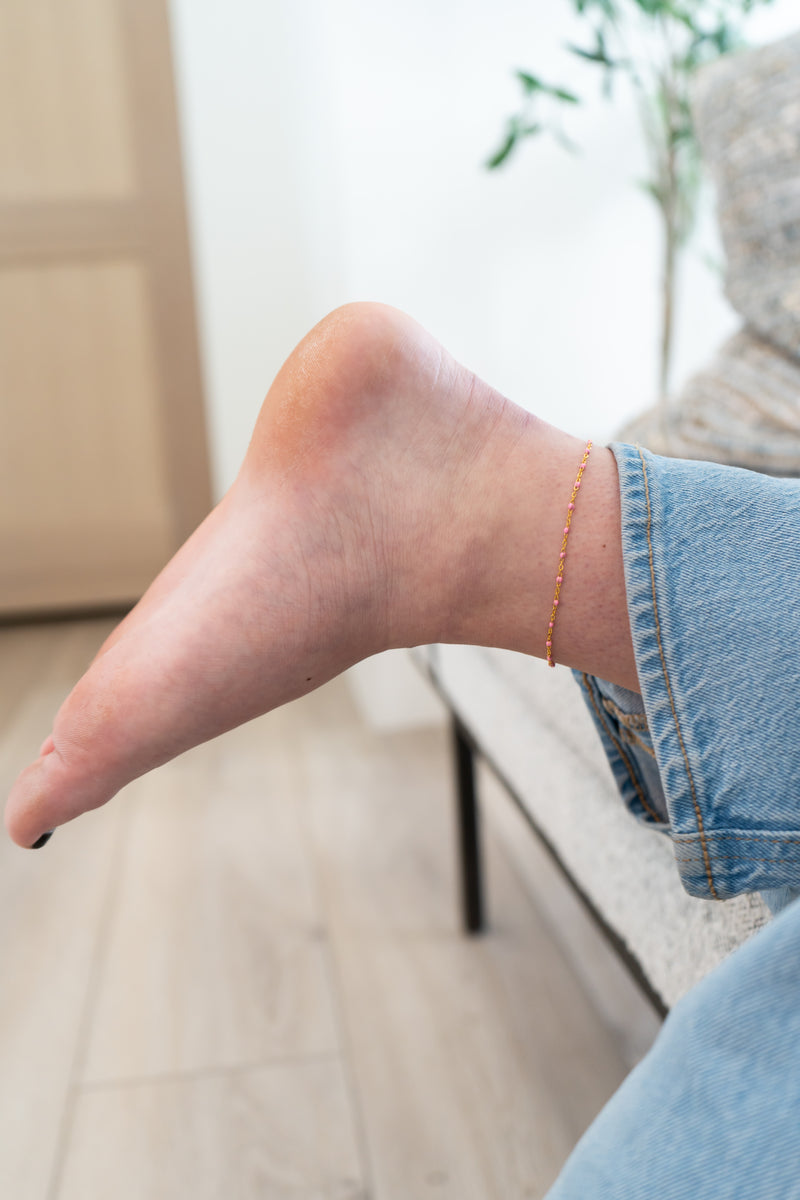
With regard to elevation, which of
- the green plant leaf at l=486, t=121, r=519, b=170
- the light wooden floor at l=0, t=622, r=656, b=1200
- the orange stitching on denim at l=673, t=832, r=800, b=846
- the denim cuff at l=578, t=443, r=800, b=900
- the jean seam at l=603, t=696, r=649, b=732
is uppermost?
the green plant leaf at l=486, t=121, r=519, b=170

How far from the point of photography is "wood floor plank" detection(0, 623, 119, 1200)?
2.39ft

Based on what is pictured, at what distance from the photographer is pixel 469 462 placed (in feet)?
1.34

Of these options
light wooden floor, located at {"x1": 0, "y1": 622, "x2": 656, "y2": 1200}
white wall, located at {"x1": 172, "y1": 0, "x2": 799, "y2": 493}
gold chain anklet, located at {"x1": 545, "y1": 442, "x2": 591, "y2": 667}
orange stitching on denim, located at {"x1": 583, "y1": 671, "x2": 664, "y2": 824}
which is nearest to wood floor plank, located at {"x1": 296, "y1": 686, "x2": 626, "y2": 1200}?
light wooden floor, located at {"x1": 0, "y1": 622, "x2": 656, "y2": 1200}

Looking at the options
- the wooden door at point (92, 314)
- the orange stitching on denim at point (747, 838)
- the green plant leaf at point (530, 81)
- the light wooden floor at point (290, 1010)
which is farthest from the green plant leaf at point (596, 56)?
the wooden door at point (92, 314)

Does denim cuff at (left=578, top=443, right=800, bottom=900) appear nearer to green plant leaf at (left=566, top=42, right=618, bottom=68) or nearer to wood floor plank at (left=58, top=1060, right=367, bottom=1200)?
wood floor plank at (left=58, top=1060, right=367, bottom=1200)

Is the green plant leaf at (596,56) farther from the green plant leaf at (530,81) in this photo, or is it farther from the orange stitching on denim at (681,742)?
the orange stitching on denim at (681,742)

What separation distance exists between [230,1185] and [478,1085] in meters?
0.21

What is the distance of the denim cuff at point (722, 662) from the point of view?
0.33 m

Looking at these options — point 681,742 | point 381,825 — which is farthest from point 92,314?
point 681,742

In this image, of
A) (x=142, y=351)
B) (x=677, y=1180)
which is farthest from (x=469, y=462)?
(x=142, y=351)

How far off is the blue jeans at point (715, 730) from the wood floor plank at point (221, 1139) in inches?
18.6

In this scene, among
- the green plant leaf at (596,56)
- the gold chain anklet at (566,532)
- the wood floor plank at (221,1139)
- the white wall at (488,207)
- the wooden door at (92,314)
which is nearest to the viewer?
the gold chain anklet at (566,532)

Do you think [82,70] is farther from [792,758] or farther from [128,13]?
[792,758]

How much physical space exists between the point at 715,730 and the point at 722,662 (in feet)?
0.08
